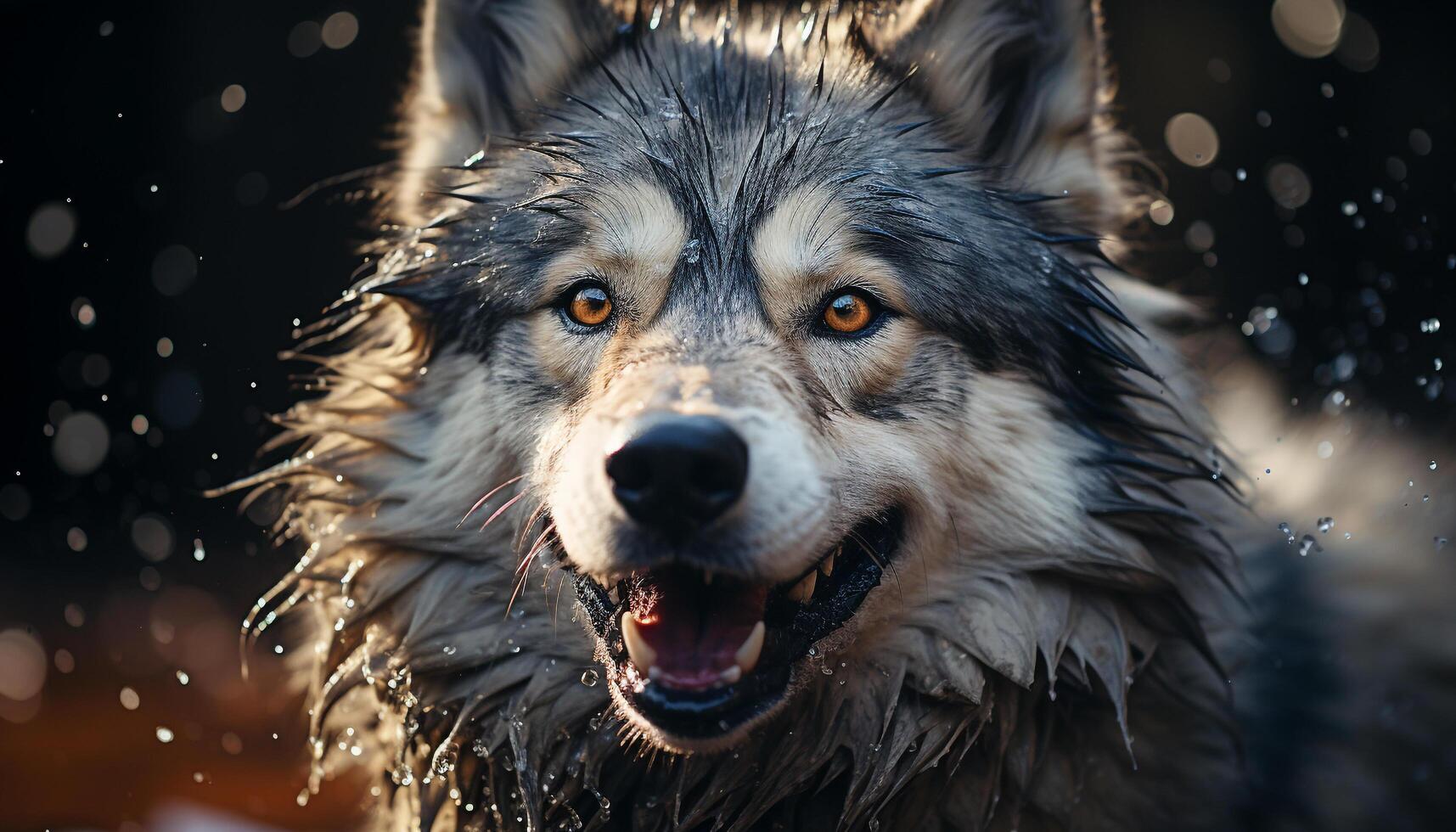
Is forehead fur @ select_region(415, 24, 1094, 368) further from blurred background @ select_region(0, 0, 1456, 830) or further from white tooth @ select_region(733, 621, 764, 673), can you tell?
blurred background @ select_region(0, 0, 1456, 830)

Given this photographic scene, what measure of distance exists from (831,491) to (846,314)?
1.54ft

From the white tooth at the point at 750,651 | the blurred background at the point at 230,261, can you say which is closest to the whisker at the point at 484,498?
the white tooth at the point at 750,651

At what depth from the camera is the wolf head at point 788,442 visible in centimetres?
238

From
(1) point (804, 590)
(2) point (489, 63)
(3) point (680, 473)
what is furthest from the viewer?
(2) point (489, 63)

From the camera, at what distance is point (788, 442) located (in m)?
2.16

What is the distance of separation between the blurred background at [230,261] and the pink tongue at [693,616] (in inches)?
132

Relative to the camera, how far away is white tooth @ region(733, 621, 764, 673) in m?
2.23

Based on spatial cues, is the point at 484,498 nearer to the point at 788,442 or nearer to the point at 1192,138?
the point at 788,442

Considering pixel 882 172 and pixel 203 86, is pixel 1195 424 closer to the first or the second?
pixel 882 172

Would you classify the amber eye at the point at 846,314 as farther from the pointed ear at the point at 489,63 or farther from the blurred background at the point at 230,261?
the blurred background at the point at 230,261

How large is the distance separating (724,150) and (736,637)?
116cm

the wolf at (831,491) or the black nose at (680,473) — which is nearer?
the black nose at (680,473)

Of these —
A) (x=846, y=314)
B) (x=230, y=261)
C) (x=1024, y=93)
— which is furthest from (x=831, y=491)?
(x=230, y=261)

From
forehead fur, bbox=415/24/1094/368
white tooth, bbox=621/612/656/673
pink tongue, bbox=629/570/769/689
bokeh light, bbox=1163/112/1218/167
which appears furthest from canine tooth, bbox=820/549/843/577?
bokeh light, bbox=1163/112/1218/167
